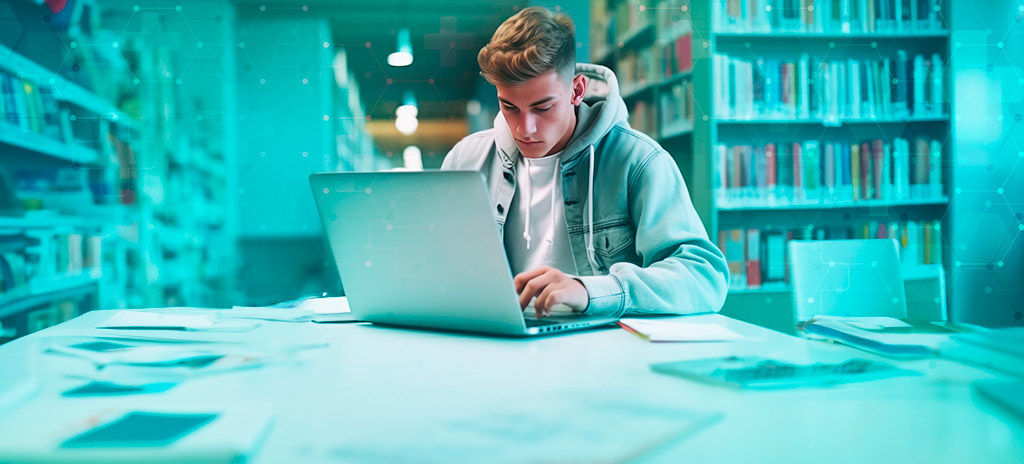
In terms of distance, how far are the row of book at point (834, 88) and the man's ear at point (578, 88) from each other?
160 centimetres

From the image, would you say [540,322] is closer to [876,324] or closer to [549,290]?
[549,290]

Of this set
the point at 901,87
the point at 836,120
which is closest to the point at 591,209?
the point at 836,120

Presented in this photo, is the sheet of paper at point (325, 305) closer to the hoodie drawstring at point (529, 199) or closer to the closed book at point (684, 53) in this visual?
the hoodie drawstring at point (529, 199)

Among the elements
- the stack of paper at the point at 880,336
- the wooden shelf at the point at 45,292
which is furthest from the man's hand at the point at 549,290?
the wooden shelf at the point at 45,292

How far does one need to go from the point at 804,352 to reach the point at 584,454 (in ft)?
1.35

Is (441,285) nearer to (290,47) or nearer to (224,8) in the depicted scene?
(290,47)

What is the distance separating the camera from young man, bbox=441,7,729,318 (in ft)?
3.60

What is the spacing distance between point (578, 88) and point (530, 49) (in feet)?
0.61

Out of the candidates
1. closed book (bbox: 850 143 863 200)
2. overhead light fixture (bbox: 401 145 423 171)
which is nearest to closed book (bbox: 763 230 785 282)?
closed book (bbox: 850 143 863 200)

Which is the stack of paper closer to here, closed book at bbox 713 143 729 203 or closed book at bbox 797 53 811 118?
closed book at bbox 713 143 729 203

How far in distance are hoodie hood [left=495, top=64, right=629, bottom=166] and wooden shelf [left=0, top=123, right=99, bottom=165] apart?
143 cm

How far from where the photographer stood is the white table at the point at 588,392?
1.37ft

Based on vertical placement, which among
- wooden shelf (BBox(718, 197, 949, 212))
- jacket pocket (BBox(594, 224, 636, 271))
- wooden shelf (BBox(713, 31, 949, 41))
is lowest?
jacket pocket (BBox(594, 224, 636, 271))

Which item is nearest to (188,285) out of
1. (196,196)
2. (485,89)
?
(196,196)
